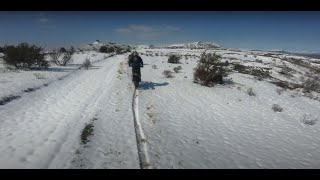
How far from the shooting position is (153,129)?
8922mm

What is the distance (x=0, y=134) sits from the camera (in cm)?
781

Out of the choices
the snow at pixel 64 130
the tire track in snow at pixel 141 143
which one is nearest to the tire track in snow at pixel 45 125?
the snow at pixel 64 130

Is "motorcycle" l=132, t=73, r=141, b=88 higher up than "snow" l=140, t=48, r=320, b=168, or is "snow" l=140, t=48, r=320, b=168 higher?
"motorcycle" l=132, t=73, r=141, b=88

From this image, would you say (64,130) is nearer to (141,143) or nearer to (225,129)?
(141,143)

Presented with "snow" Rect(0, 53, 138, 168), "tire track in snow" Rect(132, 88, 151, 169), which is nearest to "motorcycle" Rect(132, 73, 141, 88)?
"snow" Rect(0, 53, 138, 168)

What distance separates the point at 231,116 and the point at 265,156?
3.89 meters

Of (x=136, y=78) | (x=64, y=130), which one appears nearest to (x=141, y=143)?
(x=64, y=130)

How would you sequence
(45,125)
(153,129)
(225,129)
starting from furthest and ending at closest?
→ (225,129) < (153,129) < (45,125)

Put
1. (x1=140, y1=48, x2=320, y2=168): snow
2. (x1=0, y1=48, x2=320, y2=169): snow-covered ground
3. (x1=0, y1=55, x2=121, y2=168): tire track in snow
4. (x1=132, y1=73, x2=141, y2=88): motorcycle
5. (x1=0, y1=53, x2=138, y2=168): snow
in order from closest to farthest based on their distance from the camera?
(x1=0, y1=53, x2=138, y2=168): snow
(x1=0, y1=55, x2=121, y2=168): tire track in snow
(x1=0, y1=48, x2=320, y2=169): snow-covered ground
(x1=140, y1=48, x2=320, y2=168): snow
(x1=132, y1=73, x2=141, y2=88): motorcycle

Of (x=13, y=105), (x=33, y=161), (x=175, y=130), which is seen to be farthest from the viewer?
(x=13, y=105)

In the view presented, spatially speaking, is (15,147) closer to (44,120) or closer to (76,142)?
(76,142)

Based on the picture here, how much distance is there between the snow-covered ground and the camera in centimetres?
Result: 679

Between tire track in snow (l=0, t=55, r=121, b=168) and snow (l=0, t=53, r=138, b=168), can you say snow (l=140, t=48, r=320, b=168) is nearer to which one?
snow (l=0, t=53, r=138, b=168)
